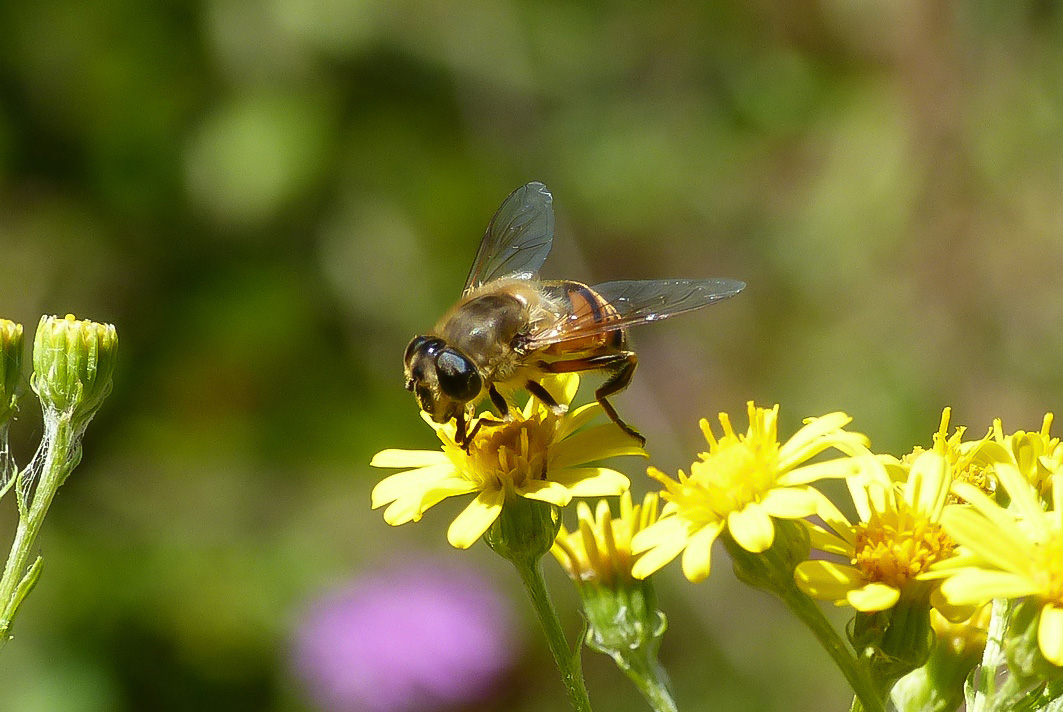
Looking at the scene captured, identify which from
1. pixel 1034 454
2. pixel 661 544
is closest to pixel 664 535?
pixel 661 544

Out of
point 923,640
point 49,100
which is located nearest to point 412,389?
point 923,640

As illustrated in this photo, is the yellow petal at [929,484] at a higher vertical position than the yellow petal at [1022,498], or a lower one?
lower

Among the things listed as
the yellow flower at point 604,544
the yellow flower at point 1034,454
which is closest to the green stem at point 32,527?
the yellow flower at point 604,544

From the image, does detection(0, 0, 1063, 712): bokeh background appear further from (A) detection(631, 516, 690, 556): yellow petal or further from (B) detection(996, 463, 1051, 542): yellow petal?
(B) detection(996, 463, 1051, 542): yellow petal

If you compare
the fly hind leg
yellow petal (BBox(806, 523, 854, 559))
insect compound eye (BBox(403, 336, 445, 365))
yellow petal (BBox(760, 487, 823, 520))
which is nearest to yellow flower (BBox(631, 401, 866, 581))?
yellow petal (BBox(760, 487, 823, 520))

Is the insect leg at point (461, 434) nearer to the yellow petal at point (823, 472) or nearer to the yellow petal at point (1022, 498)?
the yellow petal at point (823, 472)

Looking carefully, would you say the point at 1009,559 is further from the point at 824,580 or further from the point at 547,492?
the point at 547,492
